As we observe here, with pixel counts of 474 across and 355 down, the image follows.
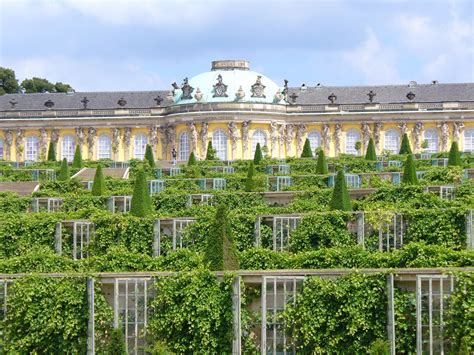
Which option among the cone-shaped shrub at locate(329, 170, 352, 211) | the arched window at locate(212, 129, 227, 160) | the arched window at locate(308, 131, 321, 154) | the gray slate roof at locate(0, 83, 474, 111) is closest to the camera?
the cone-shaped shrub at locate(329, 170, 352, 211)

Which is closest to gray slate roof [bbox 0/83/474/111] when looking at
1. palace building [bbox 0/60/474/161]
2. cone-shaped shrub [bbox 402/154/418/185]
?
palace building [bbox 0/60/474/161]

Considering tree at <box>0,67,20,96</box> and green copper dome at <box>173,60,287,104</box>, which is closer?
green copper dome at <box>173,60,287,104</box>

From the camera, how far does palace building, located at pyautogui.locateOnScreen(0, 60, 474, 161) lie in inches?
2776

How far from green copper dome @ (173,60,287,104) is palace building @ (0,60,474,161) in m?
0.05

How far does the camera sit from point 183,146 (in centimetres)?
7150

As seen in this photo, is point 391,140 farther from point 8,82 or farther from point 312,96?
point 8,82

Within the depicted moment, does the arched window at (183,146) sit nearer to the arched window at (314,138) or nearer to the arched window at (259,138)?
the arched window at (259,138)

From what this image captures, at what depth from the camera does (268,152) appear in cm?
6975

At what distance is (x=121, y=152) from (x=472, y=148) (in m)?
19.7

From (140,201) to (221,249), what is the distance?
7390 mm

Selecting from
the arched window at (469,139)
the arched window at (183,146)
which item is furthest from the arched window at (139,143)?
the arched window at (469,139)

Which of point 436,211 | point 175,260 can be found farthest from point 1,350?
point 436,211

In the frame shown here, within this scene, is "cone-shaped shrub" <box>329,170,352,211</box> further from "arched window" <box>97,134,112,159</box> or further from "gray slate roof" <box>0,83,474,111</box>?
"arched window" <box>97,134,112,159</box>

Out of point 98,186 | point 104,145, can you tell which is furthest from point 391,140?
point 98,186
